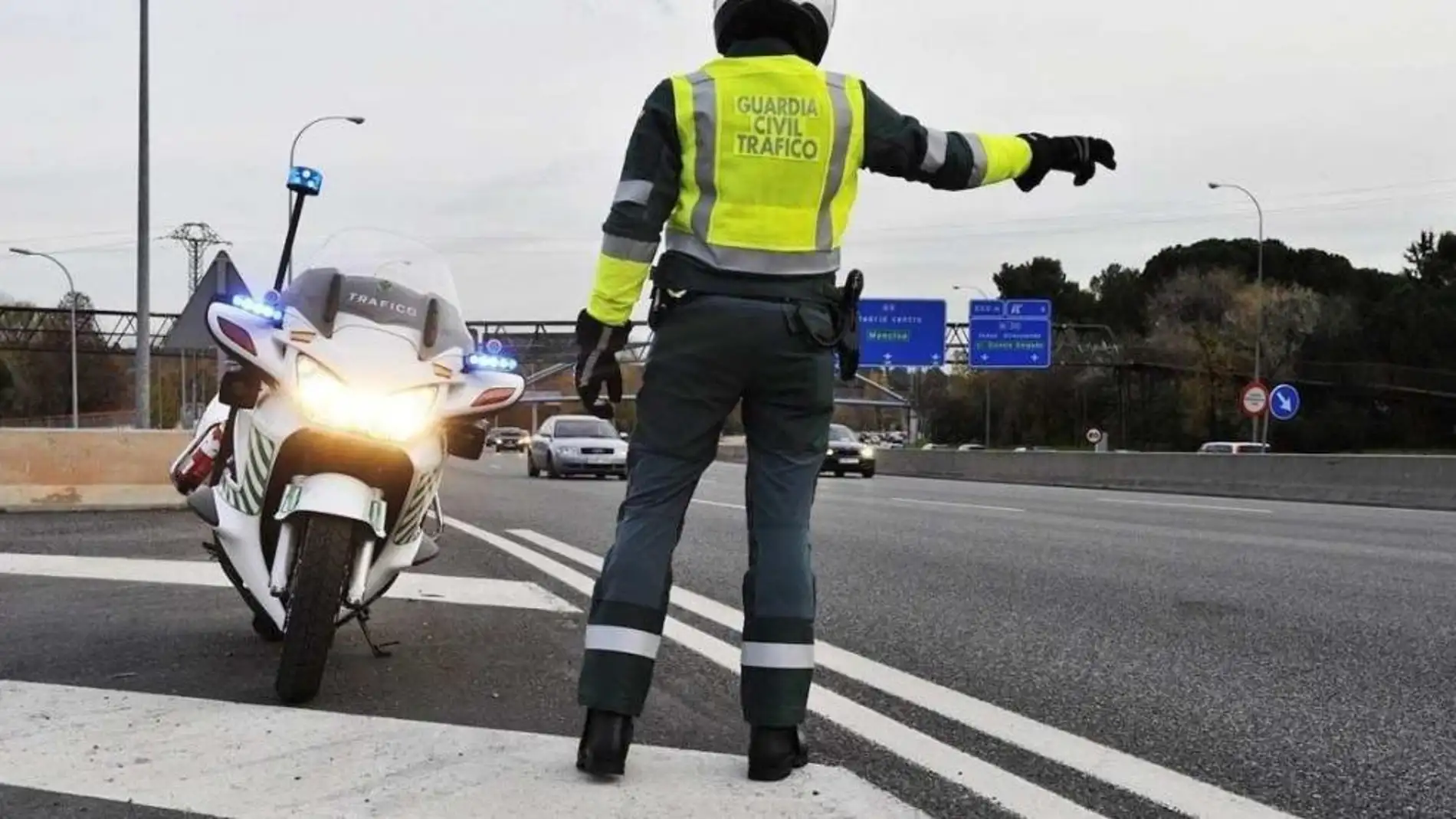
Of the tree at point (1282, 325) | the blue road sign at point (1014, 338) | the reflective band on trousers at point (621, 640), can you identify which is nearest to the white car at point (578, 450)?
the blue road sign at point (1014, 338)

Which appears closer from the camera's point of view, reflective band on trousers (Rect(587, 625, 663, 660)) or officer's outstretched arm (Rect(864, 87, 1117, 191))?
reflective band on trousers (Rect(587, 625, 663, 660))

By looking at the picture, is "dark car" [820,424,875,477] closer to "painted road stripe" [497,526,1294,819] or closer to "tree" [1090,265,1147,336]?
"painted road stripe" [497,526,1294,819]

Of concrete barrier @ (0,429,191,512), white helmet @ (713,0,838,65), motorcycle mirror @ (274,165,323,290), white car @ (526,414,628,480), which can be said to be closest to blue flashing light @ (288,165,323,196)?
motorcycle mirror @ (274,165,323,290)

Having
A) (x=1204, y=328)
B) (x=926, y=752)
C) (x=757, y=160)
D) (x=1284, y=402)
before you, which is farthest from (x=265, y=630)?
(x=1204, y=328)

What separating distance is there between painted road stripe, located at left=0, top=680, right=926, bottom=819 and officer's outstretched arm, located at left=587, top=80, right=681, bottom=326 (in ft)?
3.80

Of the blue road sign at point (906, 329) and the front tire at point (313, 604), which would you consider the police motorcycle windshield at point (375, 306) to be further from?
the blue road sign at point (906, 329)

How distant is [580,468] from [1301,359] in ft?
159

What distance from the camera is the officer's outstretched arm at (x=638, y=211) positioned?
3.23 m

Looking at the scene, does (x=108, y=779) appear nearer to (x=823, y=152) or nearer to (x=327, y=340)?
(x=327, y=340)

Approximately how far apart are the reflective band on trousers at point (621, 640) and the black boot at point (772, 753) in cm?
34

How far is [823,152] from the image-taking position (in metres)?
3.34

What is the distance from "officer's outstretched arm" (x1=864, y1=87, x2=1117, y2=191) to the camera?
11.3 feet

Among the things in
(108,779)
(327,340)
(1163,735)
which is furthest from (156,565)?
(1163,735)

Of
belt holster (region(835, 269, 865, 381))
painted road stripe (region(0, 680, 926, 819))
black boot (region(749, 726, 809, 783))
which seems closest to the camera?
painted road stripe (region(0, 680, 926, 819))
